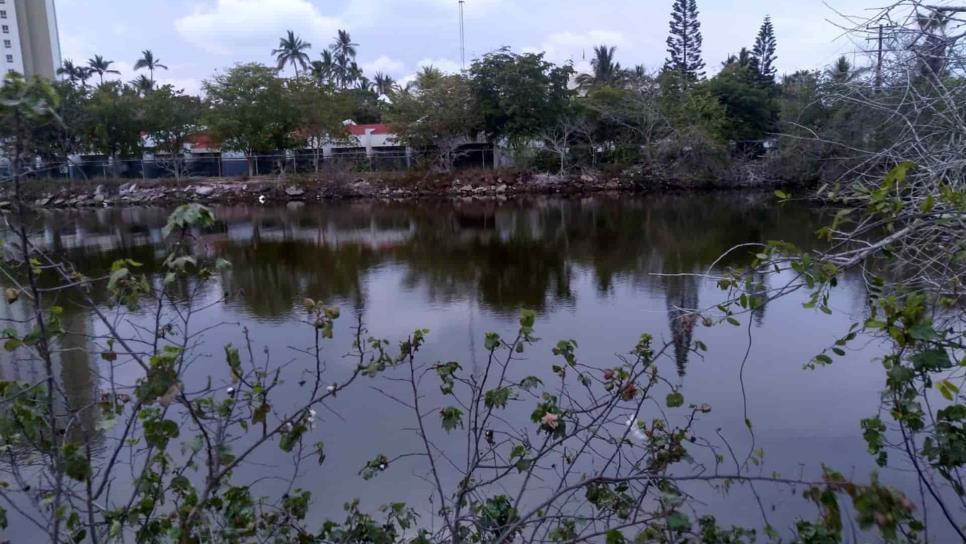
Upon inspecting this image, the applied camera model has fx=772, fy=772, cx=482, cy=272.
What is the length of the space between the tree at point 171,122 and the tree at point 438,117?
8.54 meters

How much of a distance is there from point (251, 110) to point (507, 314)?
84.9ft

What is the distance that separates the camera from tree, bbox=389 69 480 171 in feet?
104

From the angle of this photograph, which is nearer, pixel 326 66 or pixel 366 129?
pixel 366 129

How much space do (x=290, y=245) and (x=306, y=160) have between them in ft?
60.8

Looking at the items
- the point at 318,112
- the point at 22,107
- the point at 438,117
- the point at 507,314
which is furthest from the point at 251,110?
the point at 22,107

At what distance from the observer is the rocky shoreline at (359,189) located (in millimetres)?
30828

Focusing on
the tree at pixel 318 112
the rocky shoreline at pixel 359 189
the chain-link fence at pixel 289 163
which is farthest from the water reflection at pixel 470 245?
the tree at pixel 318 112

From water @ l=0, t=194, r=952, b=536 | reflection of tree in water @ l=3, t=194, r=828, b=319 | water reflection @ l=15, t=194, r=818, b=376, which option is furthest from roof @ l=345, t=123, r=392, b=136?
water @ l=0, t=194, r=952, b=536

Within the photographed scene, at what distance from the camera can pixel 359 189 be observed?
31.6 meters

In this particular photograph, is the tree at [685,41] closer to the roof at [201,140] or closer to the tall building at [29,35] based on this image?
the roof at [201,140]

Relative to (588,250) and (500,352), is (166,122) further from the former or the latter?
(500,352)

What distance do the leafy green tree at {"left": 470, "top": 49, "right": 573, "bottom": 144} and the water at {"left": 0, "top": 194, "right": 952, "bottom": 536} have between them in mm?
9940

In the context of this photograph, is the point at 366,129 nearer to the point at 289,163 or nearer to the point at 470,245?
the point at 289,163

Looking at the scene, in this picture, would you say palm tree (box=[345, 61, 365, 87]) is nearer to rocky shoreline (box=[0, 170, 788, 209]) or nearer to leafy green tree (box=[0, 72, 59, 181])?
rocky shoreline (box=[0, 170, 788, 209])
